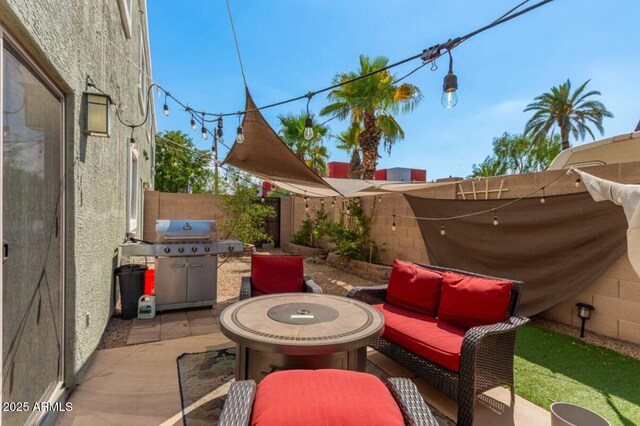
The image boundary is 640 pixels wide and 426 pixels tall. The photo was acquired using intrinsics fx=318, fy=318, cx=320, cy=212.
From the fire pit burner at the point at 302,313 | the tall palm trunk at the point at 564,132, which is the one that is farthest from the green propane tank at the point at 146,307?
the tall palm trunk at the point at 564,132

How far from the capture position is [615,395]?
2.83 meters

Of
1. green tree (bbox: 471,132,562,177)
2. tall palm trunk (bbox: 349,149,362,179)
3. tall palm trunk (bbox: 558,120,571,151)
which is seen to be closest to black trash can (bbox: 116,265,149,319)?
tall palm trunk (bbox: 349,149,362,179)

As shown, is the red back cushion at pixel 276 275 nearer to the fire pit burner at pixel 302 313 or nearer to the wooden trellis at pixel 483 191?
the fire pit burner at pixel 302 313

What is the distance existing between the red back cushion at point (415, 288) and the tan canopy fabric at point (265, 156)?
6.52ft

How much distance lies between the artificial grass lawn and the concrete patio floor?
0.36m

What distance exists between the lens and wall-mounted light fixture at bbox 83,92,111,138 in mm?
2918

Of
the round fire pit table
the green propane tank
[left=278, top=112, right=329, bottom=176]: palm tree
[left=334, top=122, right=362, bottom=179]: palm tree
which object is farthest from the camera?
[left=278, top=112, right=329, bottom=176]: palm tree

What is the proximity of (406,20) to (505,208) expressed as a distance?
10.8ft

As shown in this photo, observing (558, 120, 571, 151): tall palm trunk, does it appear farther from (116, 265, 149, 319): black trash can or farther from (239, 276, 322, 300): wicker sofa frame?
(116, 265, 149, 319): black trash can

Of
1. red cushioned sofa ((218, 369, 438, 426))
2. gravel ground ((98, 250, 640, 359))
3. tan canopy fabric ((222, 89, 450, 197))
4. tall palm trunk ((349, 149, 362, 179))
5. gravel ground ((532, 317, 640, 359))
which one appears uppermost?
tall palm trunk ((349, 149, 362, 179))

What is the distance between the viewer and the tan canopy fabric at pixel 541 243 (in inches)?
155

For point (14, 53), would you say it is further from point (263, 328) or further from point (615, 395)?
point (615, 395)

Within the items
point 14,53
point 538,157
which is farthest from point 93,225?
point 538,157

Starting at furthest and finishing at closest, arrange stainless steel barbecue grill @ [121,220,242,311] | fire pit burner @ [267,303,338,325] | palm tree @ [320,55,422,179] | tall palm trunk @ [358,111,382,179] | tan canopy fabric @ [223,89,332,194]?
tall palm trunk @ [358,111,382,179] < palm tree @ [320,55,422,179] < stainless steel barbecue grill @ [121,220,242,311] < tan canopy fabric @ [223,89,332,194] < fire pit burner @ [267,303,338,325]
